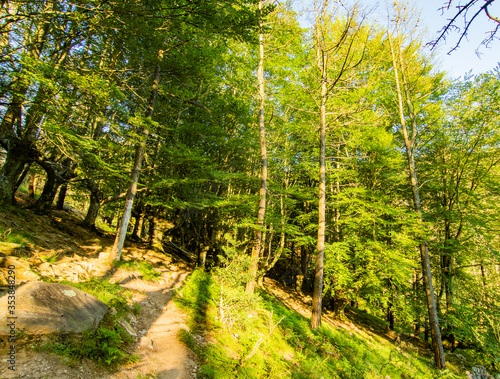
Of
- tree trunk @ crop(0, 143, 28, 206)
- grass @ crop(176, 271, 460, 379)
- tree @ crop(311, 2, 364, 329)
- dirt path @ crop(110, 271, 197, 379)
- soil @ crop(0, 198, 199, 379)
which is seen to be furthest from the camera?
tree @ crop(311, 2, 364, 329)

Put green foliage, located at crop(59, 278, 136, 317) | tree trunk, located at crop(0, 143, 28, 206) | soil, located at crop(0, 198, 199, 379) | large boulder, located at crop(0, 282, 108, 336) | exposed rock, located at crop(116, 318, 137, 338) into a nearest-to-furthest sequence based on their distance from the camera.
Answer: soil, located at crop(0, 198, 199, 379) → large boulder, located at crop(0, 282, 108, 336) → exposed rock, located at crop(116, 318, 137, 338) → green foliage, located at crop(59, 278, 136, 317) → tree trunk, located at crop(0, 143, 28, 206)

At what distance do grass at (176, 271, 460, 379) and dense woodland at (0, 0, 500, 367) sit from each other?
1203mm

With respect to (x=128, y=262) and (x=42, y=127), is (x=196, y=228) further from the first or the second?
(x=42, y=127)

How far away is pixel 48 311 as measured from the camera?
10.0 feet

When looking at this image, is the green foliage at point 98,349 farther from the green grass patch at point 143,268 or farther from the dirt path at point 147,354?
the green grass patch at point 143,268

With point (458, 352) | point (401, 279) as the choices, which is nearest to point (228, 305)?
point (401, 279)

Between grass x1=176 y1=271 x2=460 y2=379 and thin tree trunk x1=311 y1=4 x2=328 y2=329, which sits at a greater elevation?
thin tree trunk x1=311 y1=4 x2=328 y2=329

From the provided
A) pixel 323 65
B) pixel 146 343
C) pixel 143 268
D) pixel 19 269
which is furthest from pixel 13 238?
pixel 323 65

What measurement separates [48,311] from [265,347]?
4.84 m

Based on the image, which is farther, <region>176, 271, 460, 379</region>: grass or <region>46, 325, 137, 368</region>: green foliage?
<region>176, 271, 460, 379</region>: grass

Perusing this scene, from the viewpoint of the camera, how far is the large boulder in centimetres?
275

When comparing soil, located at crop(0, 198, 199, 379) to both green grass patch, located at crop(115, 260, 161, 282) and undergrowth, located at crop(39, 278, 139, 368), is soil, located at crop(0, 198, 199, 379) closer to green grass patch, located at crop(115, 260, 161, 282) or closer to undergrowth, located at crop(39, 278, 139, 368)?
undergrowth, located at crop(39, 278, 139, 368)

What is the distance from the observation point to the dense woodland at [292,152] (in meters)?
7.86

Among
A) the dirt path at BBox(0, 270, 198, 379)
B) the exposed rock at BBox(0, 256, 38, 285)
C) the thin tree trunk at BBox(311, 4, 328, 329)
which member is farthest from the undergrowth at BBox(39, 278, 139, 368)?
the thin tree trunk at BBox(311, 4, 328, 329)
